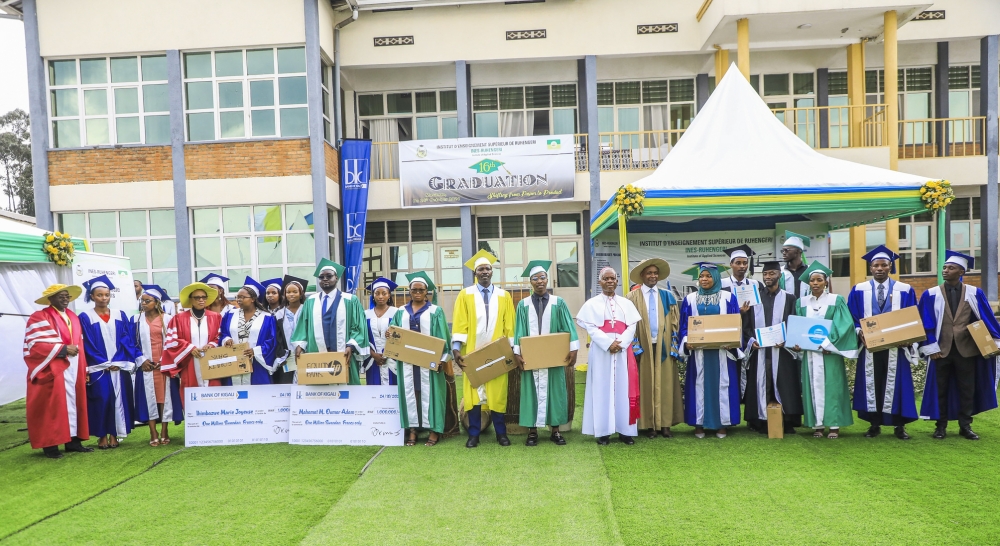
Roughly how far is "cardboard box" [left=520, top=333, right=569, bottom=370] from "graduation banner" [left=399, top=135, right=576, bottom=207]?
9.66 m

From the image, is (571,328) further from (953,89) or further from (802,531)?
(953,89)

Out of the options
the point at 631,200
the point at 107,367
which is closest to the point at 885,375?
the point at 631,200

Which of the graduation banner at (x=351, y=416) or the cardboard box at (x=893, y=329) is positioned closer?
the cardboard box at (x=893, y=329)

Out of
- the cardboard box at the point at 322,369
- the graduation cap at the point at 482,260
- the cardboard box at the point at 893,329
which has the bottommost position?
the cardboard box at the point at 322,369

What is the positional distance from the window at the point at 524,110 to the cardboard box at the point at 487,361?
12.2 metres

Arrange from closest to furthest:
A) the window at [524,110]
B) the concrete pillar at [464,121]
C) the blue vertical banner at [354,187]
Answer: the blue vertical banner at [354,187], the concrete pillar at [464,121], the window at [524,110]

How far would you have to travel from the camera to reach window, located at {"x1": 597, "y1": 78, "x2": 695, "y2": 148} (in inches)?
720

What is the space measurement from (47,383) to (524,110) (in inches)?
527

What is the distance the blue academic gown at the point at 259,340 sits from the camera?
7.72 m

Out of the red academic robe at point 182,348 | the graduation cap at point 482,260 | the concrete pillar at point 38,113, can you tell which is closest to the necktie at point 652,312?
the graduation cap at point 482,260

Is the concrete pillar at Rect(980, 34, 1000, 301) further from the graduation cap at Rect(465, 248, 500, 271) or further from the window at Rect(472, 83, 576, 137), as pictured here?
the graduation cap at Rect(465, 248, 500, 271)

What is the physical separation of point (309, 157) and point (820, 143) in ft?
40.3

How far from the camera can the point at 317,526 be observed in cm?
501

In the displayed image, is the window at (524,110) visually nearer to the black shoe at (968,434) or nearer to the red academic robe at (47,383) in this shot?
the red academic robe at (47,383)
